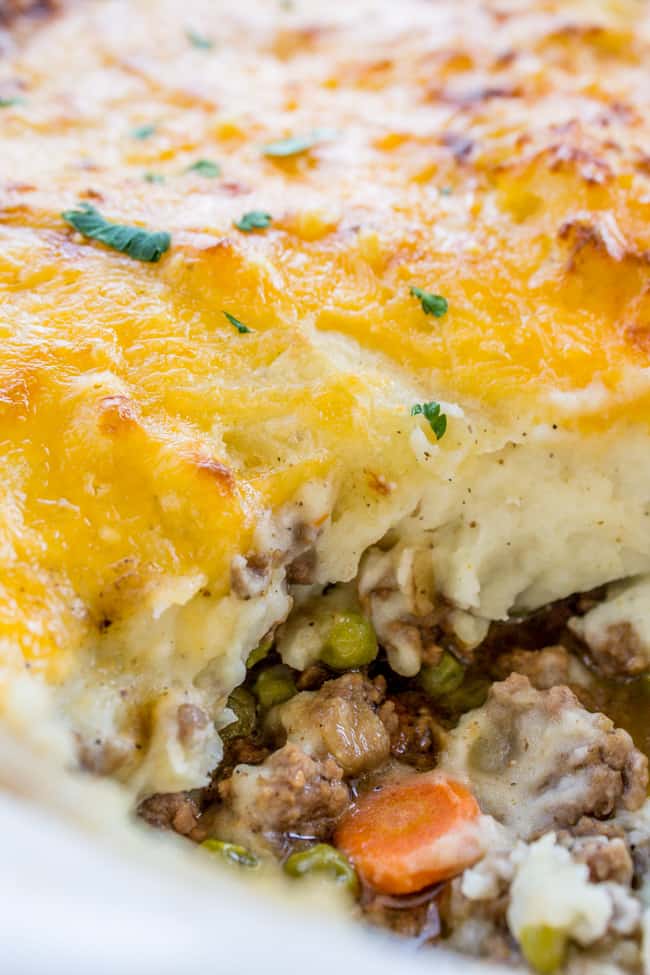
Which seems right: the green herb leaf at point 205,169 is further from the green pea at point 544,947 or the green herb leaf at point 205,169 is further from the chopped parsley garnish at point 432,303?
the green pea at point 544,947

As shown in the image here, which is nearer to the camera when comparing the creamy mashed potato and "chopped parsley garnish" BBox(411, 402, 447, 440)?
the creamy mashed potato

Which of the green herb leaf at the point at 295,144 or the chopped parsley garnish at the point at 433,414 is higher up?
the green herb leaf at the point at 295,144

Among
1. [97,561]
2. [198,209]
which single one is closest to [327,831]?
[97,561]

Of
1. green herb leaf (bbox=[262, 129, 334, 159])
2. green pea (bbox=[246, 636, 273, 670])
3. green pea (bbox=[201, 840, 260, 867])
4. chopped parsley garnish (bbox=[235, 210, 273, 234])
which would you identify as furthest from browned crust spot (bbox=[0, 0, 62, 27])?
green pea (bbox=[201, 840, 260, 867])

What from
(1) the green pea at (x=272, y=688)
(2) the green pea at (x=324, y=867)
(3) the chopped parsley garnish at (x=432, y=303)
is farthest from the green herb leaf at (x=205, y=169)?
(2) the green pea at (x=324, y=867)

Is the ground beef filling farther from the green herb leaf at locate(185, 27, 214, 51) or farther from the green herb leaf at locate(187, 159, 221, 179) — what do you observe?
the green herb leaf at locate(185, 27, 214, 51)

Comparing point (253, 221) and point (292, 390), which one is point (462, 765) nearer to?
point (292, 390)
